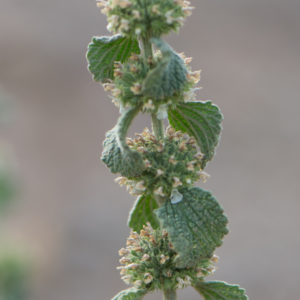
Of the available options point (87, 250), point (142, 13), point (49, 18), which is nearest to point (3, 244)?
point (87, 250)

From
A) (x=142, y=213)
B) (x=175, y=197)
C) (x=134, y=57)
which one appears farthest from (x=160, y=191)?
(x=134, y=57)

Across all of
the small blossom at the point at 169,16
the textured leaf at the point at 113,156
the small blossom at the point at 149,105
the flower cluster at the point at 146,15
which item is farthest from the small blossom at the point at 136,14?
the textured leaf at the point at 113,156

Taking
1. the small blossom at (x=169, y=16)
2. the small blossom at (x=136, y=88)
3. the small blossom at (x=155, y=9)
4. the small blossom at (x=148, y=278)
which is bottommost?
the small blossom at (x=148, y=278)

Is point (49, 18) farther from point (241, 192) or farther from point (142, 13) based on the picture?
point (142, 13)

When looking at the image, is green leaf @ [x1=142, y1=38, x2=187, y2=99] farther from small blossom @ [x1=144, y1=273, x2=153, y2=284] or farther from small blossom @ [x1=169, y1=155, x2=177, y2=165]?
small blossom @ [x1=144, y1=273, x2=153, y2=284]

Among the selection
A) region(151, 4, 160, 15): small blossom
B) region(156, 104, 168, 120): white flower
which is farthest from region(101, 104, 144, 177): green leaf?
region(151, 4, 160, 15): small blossom

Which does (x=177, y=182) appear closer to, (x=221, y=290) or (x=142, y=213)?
(x=142, y=213)

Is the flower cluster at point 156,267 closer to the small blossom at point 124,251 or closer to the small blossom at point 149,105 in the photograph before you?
the small blossom at point 124,251
